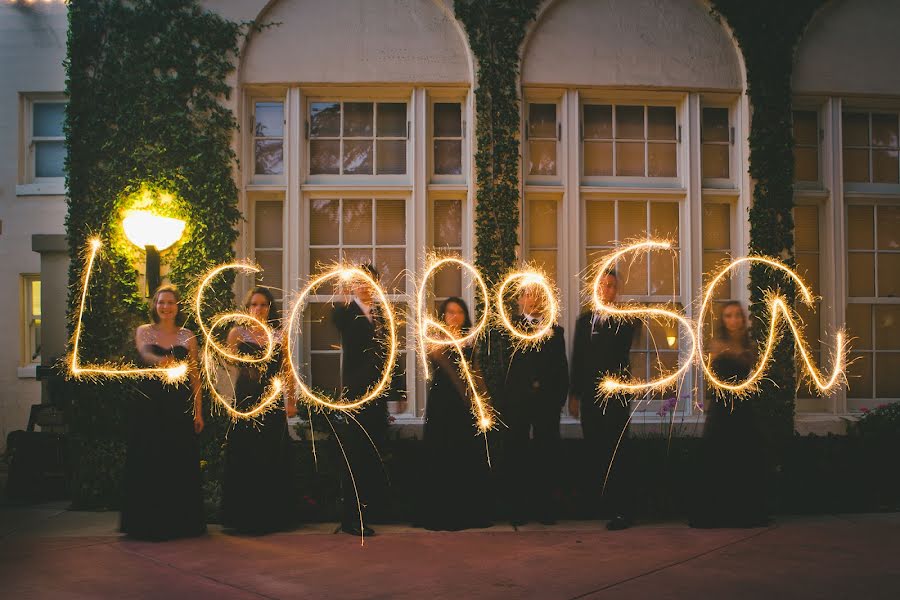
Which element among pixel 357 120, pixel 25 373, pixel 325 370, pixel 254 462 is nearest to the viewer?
pixel 254 462

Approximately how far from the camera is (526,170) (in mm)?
7352

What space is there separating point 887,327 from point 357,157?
18.3 ft

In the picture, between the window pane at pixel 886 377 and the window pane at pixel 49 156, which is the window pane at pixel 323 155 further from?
the window pane at pixel 49 156

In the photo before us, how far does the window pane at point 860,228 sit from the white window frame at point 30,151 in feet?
35.3

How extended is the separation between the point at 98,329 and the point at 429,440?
3.34 m

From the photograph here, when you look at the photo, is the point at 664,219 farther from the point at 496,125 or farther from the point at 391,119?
the point at 391,119

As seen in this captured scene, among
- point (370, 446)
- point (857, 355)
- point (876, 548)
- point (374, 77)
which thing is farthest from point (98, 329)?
point (857, 355)

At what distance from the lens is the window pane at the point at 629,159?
752 centimetres

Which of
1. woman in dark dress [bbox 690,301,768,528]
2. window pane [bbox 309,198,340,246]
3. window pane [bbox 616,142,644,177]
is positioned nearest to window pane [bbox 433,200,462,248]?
window pane [bbox 309,198,340,246]

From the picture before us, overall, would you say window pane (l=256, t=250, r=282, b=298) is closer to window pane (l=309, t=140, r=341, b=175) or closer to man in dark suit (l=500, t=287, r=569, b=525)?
window pane (l=309, t=140, r=341, b=175)

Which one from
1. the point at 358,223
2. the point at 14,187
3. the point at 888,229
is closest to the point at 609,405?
the point at 358,223

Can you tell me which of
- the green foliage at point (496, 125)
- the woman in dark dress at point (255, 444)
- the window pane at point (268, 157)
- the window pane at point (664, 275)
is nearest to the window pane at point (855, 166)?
the window pane at point (664, 275)

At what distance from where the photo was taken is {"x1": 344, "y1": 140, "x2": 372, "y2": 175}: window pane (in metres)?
7.38

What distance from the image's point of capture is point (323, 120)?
737 cm
